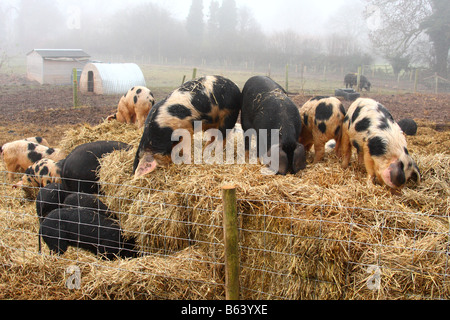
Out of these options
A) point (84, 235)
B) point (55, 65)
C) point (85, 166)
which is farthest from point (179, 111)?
point (55, 65)

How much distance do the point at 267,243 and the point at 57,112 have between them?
12.2 metres

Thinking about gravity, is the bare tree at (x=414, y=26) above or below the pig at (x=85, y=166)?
above

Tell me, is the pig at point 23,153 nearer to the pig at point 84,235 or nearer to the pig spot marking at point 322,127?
the pig at point 84,235

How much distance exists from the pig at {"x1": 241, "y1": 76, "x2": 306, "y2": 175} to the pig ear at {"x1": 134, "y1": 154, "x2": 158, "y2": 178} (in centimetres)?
156

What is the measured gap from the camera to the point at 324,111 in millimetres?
6328

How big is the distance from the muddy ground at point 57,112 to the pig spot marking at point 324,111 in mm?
6443

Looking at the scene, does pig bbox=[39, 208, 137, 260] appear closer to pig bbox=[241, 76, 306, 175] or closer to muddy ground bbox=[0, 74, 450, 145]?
pig bbox=[241, 76, 306, 175]

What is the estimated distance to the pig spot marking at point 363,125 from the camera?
5.46 meters

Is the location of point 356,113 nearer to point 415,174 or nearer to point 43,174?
point 415,174

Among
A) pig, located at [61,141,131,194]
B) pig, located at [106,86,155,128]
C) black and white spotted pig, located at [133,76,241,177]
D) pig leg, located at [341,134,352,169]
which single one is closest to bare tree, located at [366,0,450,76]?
pig, located at [106,86,155,128]

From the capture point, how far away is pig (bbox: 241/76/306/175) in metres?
5.53

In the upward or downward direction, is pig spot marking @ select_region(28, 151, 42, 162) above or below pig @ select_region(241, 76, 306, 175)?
below

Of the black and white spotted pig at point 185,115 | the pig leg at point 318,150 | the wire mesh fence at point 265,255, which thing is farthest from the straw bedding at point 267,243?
the pig leg at point 318,150
